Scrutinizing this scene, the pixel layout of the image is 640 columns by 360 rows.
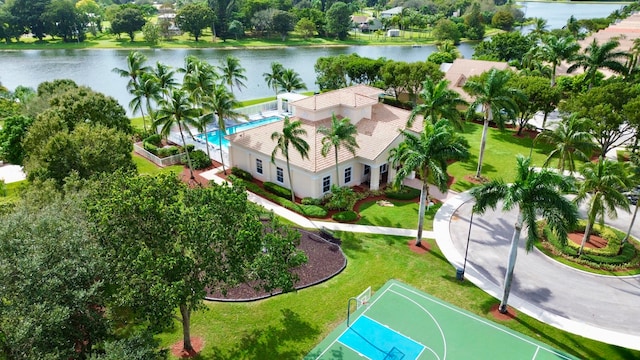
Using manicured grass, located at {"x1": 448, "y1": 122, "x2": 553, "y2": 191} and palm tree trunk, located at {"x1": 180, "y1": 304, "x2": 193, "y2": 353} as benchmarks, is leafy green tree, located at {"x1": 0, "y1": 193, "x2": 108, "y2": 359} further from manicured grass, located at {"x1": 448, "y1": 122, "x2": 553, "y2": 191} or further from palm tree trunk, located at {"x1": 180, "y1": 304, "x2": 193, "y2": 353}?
manicured grass, located at {"x1": 448, "y1": 122, "x2": 553, "y2": 191}

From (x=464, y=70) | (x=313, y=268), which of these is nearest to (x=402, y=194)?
(x=313, y=268)

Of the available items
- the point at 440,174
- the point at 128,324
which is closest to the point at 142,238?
the point at 128,324

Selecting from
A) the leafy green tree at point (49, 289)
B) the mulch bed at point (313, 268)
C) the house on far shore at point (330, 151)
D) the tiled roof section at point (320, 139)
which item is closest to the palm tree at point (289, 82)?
the house on far shore at point (330, 151)

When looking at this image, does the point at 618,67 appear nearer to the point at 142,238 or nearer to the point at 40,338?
the point at 142,238

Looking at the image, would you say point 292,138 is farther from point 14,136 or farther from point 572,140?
point 14,136

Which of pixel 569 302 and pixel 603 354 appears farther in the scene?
pixel 569 302

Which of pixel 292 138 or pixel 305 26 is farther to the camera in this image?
pixel 305 26
